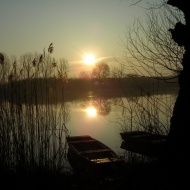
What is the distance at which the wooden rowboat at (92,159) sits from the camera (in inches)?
277

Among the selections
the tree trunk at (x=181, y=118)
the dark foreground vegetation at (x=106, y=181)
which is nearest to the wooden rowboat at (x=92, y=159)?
the dark foreground vegetation at (x=106, y=181)

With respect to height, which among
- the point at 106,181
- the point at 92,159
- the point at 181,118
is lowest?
the point at 92,159

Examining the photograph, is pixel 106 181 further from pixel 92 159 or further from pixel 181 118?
pixel 92 159

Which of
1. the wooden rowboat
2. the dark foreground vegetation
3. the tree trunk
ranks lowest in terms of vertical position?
the wooden rowboat

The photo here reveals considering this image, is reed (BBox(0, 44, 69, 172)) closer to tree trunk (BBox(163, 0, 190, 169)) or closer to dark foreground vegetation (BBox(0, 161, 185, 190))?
dark foreground vegetation (BBox(0, 161, 185, 190))

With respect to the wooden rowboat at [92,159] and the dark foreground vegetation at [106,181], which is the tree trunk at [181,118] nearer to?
the dark foreground vegetation at [106,181]

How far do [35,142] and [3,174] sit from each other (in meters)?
0.84

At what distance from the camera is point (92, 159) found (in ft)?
25.0

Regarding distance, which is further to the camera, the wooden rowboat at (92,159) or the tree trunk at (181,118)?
the wooden rowboat at (92,159)

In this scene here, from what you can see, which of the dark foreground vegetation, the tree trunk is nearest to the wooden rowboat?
the dark foreground vegetation

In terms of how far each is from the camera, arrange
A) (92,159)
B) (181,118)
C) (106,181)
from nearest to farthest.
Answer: (181,118) → (106,181) → (92,159)

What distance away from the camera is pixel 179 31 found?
3787mm

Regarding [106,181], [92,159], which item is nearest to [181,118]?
[106,181]

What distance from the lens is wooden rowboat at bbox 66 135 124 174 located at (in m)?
7.04
